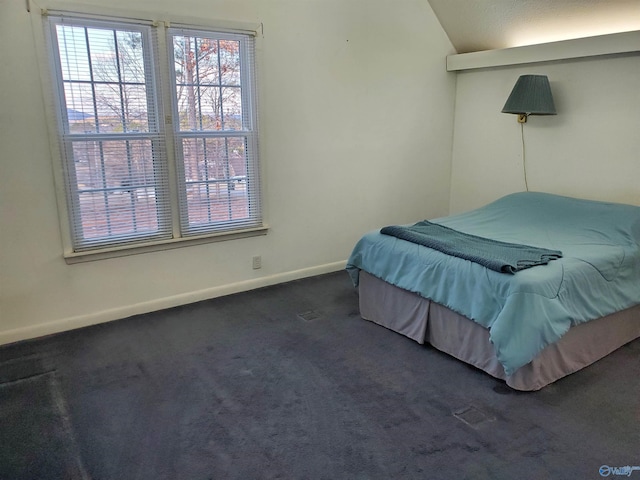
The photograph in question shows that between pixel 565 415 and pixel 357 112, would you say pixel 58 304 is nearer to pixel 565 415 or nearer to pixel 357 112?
pixel 357 112

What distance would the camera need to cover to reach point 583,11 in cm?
348

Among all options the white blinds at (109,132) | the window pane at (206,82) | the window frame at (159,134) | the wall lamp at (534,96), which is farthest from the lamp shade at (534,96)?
the white blinds at (109,132)

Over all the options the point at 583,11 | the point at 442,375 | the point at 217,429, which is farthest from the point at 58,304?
the point at 583,11

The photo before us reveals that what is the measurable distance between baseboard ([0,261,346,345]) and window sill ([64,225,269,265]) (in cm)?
38

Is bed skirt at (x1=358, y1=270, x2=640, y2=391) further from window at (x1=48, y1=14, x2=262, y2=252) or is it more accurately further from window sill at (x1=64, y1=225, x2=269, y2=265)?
window at (x1=48, y1=14, x2=262, y2=252)

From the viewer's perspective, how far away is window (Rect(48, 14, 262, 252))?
2961 mm

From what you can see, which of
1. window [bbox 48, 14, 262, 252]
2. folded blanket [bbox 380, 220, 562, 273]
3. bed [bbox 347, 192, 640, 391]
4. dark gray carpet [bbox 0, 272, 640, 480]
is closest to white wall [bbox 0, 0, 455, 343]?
window [bbox 48, 14, 262, 252]

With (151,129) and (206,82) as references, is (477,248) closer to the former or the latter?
(206,82)

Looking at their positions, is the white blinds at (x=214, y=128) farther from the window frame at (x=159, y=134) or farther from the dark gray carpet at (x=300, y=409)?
the dark gray carpet at (x=300, y=409)

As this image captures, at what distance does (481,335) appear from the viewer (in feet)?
8.52

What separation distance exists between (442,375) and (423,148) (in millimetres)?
2656

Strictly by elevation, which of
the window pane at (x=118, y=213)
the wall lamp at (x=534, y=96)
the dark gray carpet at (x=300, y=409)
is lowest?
the dark gray carpet at (x=300, y=409)

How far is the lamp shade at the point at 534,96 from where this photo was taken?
3.73 m

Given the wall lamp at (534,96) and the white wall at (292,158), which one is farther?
the wall lamp at (534,96)
